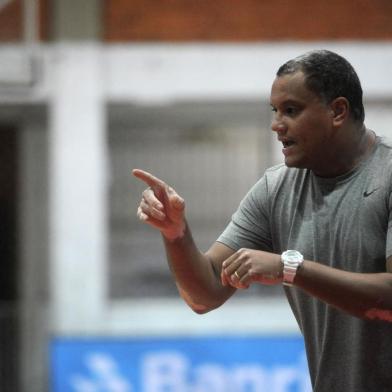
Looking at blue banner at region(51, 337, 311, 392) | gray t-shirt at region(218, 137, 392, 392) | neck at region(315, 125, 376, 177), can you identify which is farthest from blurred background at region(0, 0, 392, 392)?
neck at region(315, 125, 376, 177)

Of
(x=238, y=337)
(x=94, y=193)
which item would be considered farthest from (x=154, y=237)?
(x=238, y=337)

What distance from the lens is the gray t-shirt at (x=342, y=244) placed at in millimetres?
3113

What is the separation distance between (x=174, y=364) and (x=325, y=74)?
4.99 metres

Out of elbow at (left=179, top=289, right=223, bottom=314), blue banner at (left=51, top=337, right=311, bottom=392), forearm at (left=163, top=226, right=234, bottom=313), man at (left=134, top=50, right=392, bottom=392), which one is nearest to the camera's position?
man at (left=134, top=50, right=392, bottom=392)

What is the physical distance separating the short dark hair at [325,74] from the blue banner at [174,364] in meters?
4.84

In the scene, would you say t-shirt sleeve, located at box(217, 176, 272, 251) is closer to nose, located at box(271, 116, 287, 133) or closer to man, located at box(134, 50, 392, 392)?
man, located at box(134, 50, 392, 392)

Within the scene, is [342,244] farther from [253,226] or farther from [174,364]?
[174,364]

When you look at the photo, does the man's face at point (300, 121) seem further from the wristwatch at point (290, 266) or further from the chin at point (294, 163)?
the wristwatch at point (290, 266)

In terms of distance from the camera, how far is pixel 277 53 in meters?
8.80

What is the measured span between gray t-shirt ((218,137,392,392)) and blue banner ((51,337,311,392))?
4.56 m

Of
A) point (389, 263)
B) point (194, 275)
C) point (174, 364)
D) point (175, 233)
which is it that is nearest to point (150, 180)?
point (175, 233)

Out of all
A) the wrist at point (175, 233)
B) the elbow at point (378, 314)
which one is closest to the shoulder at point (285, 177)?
the wrist at point (175, 233)

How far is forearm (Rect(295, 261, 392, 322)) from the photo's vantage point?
9.66ft

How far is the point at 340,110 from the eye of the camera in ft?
10.5
